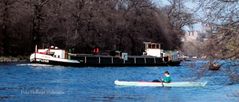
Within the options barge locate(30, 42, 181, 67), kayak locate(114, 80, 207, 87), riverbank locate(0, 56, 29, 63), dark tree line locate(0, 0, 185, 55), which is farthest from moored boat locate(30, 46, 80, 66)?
kayak locate(114, 80, 207, 87)

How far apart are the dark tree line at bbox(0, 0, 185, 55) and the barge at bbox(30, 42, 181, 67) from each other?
6.60 meters

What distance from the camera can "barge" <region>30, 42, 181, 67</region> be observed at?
84.1m

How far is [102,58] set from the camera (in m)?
92.4

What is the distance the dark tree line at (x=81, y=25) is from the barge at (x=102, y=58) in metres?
6.60

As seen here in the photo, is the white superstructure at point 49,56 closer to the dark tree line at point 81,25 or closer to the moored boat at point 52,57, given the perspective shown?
the moored boat at point 52,57

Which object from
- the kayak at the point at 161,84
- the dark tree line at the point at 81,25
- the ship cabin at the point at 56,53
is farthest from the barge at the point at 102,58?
the kayak at the point at 161,84

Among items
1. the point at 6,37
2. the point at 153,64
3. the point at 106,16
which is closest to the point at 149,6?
the point at 106,16

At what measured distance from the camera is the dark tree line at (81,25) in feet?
319

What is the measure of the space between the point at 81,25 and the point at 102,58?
17.5m

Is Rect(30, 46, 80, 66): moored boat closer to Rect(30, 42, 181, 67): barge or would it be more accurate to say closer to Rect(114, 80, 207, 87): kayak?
Rect(30, 42, 181, 67): barge

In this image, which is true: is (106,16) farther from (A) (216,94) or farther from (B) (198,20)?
A: (B) (198,20)

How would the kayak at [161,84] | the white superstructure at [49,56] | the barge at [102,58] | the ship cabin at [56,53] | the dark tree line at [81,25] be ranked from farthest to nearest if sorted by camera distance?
1. the dark tree line at [81,25]
2. the ship cabin at [56,53]
3. the barge at [102,58]
4. the white superstructure at [49,56]
5. the kayak at [161,84]

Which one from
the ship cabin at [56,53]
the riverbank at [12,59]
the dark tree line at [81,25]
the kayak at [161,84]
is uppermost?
the dark tree line at [81,25]

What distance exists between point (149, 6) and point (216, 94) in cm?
8520
